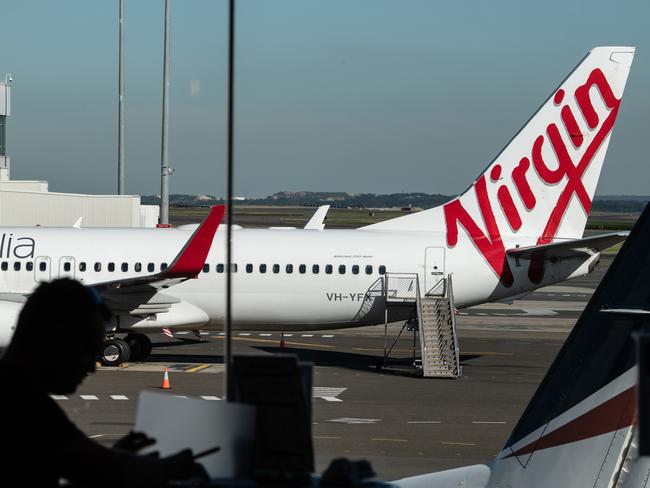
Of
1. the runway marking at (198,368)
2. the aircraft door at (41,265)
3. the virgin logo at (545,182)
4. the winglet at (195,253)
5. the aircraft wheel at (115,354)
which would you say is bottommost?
the runway marking at (198,368)

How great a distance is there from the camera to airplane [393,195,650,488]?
7.14 meters

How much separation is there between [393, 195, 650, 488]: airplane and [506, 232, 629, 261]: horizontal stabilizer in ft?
64.8

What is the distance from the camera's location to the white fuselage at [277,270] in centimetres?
2914

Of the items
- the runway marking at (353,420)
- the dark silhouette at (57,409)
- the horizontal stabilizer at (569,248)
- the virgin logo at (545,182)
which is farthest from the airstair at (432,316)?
the dark silhouette at (57,409)

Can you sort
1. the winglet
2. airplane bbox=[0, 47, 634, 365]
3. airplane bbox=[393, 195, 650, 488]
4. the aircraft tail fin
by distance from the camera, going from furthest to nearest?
airplane bbox=[0, 47, 634, 365] → the aircraft tail fin → the winglet → airplane bbox=[393, 195, 650, 488]

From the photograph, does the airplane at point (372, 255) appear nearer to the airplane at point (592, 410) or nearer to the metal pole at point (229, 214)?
the airplane at point (592, 410)

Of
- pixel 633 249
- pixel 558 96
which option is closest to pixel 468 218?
pixel 558 96

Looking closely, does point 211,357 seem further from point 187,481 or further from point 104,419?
point 187,481

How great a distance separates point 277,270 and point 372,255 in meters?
2.62

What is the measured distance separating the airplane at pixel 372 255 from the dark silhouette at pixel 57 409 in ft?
82.6

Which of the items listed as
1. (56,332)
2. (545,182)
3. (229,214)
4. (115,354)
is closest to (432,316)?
(545,182)

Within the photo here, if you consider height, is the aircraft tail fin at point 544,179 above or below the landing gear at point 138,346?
above

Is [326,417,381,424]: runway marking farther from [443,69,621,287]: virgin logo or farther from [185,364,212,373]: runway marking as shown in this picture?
[443,69,621,287]: virgin logo

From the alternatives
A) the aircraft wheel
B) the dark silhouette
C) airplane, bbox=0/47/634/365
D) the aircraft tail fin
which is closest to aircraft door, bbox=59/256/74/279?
airplane, bbox=0/47/634/365
